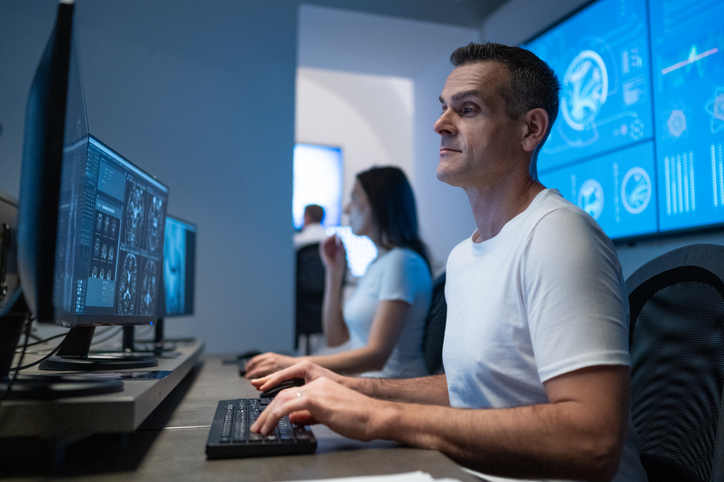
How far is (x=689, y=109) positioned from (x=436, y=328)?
46.9 inches

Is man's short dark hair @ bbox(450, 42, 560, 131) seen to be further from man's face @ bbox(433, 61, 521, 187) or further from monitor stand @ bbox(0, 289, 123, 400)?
monitor stand @ bbox(0, 289, 123, 400)

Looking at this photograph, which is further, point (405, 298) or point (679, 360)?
point (405, 298)

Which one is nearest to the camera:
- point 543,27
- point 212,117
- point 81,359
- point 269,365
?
point 81,359

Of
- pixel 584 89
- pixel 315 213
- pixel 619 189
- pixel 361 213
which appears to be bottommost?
pixel 361 213

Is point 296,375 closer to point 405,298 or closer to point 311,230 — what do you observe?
point 405,298

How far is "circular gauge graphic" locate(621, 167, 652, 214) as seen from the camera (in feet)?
6.98

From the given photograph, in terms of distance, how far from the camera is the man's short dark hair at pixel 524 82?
3.70ft

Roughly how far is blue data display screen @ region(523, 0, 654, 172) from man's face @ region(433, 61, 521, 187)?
1272mm

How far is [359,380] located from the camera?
1157mm

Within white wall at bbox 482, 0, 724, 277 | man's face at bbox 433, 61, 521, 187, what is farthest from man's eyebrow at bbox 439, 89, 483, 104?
white wall at bbox 482, 0, 724, 277

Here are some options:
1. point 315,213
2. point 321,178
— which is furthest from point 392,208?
point 321,178

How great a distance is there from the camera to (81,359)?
1120 millimetres

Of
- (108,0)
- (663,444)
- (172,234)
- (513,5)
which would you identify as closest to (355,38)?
(513,5)

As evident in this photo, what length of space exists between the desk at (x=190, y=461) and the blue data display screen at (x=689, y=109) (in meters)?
1.61
